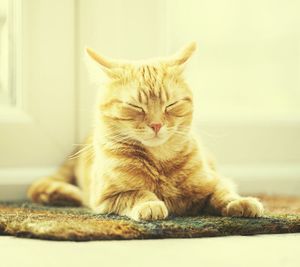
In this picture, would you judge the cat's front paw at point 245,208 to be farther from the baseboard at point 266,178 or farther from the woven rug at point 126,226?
the baseboard at point 266,178

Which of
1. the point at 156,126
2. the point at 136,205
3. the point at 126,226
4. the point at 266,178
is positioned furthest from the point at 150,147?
the point at 266,178

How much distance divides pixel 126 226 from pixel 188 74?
63 cm

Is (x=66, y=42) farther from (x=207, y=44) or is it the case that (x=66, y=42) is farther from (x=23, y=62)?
(x=207, y=44)

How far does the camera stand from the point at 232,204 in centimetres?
128

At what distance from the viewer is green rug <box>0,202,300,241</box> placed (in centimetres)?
112

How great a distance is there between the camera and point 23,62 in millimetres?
1730

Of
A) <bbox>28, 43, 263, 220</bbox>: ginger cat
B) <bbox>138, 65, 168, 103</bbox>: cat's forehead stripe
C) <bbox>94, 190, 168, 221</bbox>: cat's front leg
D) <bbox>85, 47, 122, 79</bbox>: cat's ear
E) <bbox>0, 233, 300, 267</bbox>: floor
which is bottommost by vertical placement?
<bbox>0, 233, 300, 267</bbox>: floor

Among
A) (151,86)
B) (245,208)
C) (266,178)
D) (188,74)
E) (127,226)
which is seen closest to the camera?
(127,226)

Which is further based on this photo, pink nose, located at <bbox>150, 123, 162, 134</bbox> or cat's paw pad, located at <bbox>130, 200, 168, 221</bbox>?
pink nose, located at <bbox>150, 123, 162, 134</bbox>

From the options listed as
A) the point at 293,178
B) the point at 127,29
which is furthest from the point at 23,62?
the point at 293,178

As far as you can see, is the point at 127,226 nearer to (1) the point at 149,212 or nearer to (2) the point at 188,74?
(1) the point at 149,212

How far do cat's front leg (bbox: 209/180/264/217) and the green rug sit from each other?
24 millimetres

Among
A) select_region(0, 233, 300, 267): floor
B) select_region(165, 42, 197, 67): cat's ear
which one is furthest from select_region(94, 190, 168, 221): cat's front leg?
select_region(165, 42, 197, 67): cat's ear

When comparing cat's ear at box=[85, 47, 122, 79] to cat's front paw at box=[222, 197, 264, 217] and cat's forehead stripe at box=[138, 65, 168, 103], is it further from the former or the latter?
cat's front paw at box=[222, 197, 264, 217]
